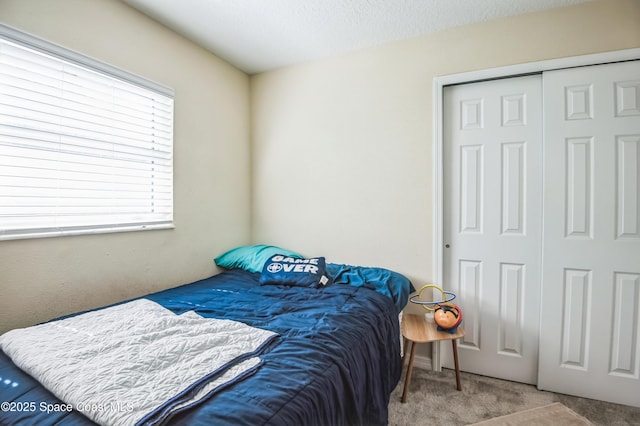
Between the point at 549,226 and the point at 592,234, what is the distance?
9.1 inches

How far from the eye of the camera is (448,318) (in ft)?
6.48

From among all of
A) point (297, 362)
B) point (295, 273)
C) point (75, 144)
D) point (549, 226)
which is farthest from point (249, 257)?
point (549, 226)

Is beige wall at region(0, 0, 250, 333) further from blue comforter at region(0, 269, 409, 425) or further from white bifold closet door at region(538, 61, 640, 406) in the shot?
white bifold closet door at region(538, 61, 640, 406)

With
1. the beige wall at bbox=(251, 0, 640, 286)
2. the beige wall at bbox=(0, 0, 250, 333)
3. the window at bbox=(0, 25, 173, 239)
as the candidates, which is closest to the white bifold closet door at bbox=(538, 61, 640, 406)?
the beige wall at bbox=(251, 0, 640, 286)

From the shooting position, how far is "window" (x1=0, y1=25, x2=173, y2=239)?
1466mm

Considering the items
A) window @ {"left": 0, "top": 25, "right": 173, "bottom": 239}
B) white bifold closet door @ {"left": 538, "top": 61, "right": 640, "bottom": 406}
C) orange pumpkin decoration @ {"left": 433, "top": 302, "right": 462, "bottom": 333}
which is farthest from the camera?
orange pumpkin decoration @ {"left": 433, "top": 302, "right": 462, "bottom": 333}

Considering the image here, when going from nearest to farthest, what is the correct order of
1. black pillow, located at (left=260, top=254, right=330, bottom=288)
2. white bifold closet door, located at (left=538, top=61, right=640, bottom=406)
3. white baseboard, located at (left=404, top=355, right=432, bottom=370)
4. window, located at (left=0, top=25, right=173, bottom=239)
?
window, located at (left=0, top=25, right=173, bottom=239)
white bifold closet door, located at (left=538, top=61, right=640, bottom=406)
black pillow, located at (left=260, top=254, right=330, bottom=288)
white baseboard, located at (left=404, top=355, right=432, bottom=370)

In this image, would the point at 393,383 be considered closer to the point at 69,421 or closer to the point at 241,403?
the point at 241,403

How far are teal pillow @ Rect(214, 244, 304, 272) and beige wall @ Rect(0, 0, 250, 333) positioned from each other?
113 millimetres

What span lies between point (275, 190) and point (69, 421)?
225 cm

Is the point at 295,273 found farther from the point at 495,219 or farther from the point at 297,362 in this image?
the point at 495,219

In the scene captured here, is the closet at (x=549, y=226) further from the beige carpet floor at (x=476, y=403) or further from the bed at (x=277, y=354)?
the bed at (x=277, y=354)

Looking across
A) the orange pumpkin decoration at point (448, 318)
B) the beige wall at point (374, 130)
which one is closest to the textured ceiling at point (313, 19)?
the beige wall at point (374, 130)

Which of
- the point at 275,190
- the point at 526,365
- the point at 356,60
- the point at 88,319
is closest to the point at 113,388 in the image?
the point at 88,319
